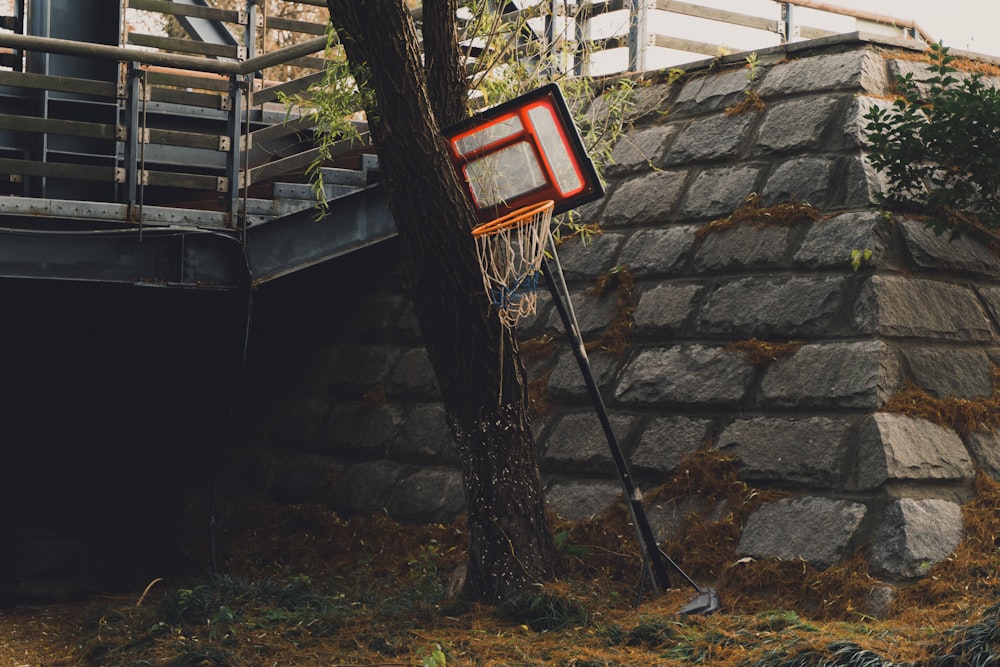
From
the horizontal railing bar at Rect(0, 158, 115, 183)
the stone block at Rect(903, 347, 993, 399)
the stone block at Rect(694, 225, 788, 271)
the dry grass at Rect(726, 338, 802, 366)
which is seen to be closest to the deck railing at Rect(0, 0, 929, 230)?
the horizontal railing bar at Rect(0, 158, 115, 183)

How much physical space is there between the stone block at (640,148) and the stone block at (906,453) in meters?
2.74

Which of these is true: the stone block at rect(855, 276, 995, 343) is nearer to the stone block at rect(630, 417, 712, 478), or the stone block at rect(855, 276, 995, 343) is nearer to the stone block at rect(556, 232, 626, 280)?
the stone block at rect(630, 417, 712, 478)

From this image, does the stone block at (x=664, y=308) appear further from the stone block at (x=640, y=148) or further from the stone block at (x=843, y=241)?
the stone block at (x=640, y=148)

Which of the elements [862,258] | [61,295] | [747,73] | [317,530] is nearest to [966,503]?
[862,258]

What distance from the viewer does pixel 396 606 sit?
233 inches

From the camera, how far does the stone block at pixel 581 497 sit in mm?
6566

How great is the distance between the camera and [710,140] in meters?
7.64

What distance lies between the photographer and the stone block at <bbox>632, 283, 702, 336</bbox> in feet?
22.5

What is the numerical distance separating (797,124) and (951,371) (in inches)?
73.8

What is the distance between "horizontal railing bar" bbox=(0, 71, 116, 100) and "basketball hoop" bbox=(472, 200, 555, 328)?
2673 mm

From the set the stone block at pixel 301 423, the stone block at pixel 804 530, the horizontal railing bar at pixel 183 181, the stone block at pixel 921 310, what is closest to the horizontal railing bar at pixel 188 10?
the horizontal railing bar at pixel 183 181

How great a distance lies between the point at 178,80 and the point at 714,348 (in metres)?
3.54

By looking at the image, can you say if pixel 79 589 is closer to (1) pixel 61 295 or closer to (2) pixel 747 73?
(1) pixel 61 295

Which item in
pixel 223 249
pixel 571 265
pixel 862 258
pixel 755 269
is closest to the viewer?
pixel 862 258
